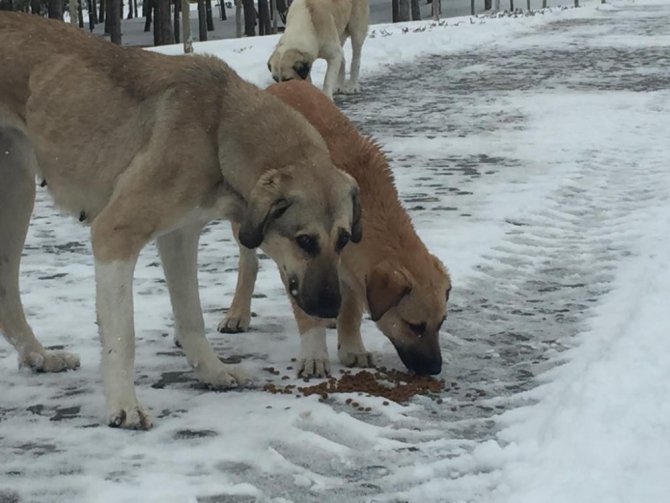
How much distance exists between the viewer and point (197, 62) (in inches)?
195

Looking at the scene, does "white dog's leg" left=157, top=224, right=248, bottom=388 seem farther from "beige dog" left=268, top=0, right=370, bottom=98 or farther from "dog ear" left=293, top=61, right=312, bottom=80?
"dog ear" left=293, top=61, right=312, bottom=80

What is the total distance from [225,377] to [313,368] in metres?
0.47

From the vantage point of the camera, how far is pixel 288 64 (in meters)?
15.2

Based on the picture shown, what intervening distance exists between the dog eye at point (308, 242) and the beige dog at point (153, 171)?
23mm

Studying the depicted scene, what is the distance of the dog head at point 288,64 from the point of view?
15.2 metres

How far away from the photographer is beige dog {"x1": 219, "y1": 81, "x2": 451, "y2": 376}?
513 cm

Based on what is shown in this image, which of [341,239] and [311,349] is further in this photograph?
[311,349]

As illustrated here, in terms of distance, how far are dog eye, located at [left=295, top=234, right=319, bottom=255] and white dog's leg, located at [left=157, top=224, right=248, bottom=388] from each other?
90cm

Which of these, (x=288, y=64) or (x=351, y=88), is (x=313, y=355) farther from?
(x=351, y=88)

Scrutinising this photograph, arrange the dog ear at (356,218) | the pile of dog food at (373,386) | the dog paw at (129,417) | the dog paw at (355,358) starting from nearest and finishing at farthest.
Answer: the dog paw at (129,417), the dog ear at (356,218), the pile of dog food at (373,386), the dog paw at (355,358)

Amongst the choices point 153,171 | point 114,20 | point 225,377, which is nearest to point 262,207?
point 153,171

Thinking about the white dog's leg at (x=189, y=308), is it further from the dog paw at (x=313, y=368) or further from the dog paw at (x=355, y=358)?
the dog paw at (x=355, y=358)

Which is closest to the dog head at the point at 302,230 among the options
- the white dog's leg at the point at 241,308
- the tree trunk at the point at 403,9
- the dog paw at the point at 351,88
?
the white dog's leg at the point at 241,308

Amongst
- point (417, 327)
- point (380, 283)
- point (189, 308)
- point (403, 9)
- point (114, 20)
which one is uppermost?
point (403, 9)
